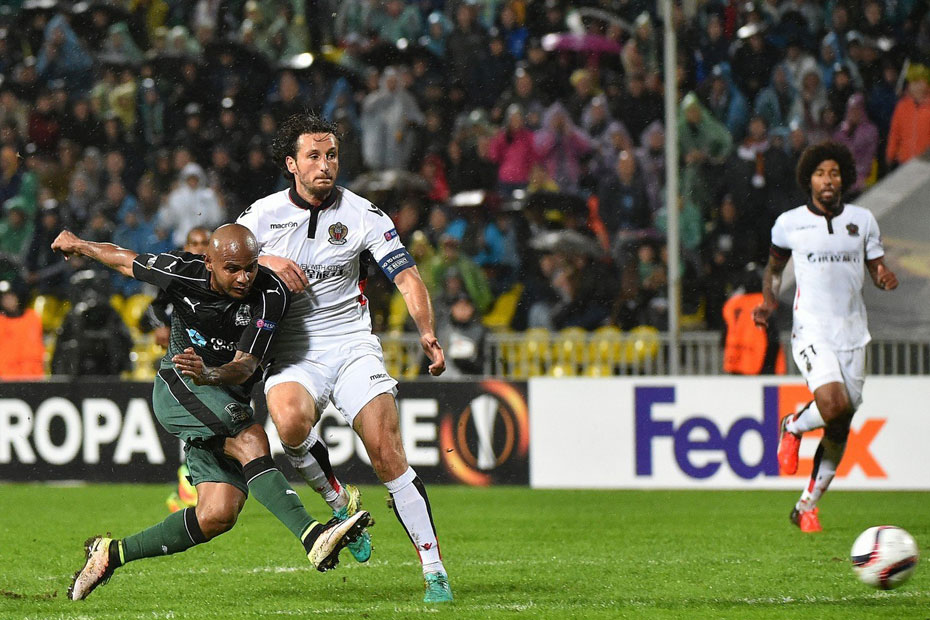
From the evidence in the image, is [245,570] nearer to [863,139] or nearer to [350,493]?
[350,493]

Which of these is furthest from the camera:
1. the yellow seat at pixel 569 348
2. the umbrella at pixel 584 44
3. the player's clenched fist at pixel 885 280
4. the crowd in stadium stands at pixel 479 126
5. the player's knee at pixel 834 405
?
the umbrella at pixel 584 44

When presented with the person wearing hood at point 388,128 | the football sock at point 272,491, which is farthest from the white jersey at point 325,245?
the person wearing hood at point 388,128

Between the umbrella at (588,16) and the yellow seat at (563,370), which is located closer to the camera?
the yellow seat at (563,370)

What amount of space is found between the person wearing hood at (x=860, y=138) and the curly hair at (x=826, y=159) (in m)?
5.20

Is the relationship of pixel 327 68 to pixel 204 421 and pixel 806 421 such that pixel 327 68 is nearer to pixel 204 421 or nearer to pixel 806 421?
pixel 806 421

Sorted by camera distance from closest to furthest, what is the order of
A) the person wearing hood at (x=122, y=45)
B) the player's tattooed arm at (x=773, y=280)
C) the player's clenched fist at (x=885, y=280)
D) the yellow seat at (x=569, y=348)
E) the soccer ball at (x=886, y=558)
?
the soccer ball at (x=886, y=558)
the player's clenched fist at (x=885, y=280)
the player's tattooed arm at (x=773, y=280)
the yellow seat at (x=569, y=348)
the person wearing hood at (x=122, y=45)

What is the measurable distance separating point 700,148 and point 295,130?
8.01 metres

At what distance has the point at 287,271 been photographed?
617 centimetres

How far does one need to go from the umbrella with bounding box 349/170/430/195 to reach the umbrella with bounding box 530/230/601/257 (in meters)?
1.60

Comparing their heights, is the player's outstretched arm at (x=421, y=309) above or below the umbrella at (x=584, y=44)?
below

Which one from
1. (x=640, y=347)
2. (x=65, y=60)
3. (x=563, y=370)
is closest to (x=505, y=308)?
(x=563, y=370)

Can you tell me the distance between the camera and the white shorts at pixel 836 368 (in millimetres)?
8461

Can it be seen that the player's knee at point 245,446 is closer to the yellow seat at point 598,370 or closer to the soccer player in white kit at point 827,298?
the soccer player in white kit at point 827,298

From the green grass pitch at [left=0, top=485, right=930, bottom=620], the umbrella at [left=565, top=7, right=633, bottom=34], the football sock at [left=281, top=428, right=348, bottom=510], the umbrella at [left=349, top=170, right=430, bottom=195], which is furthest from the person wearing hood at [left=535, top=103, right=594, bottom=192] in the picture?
the football sock at [left=281, top=428, right=348, bottom=510]
